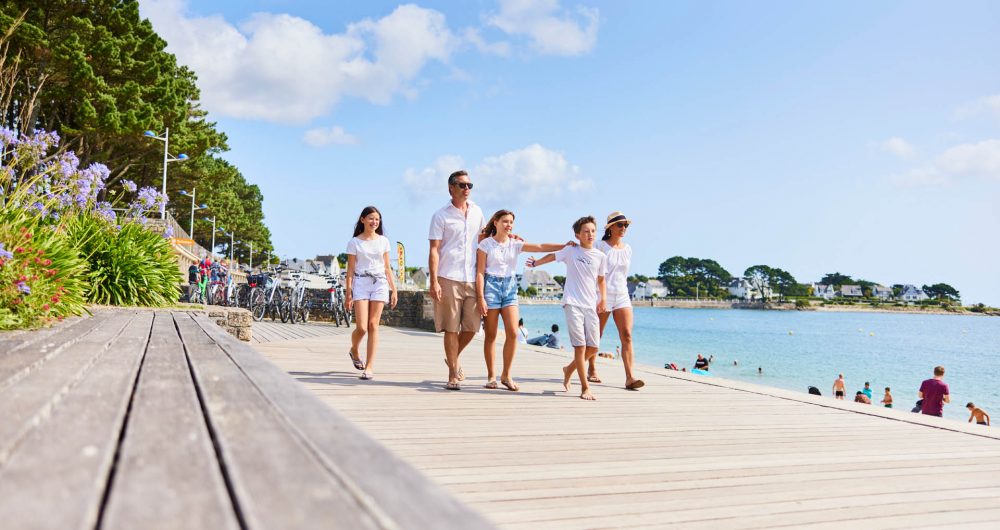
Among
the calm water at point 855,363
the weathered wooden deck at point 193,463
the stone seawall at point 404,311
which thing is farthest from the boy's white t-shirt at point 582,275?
the calm water at point 855,363

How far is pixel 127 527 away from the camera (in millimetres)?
991

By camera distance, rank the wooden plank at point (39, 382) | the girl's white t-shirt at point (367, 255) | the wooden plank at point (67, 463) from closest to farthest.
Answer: the wooden plank at point (67, 463), the wooden plank at point (39, 382), the girl's white t-shirt at point (367, 255)

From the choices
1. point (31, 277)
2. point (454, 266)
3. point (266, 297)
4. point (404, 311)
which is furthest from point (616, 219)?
point (266, 297)

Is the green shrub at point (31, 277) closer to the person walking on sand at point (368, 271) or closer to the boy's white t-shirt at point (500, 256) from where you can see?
the person walking on sand at point (368, 271)

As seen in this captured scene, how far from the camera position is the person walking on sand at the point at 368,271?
6.38 meters

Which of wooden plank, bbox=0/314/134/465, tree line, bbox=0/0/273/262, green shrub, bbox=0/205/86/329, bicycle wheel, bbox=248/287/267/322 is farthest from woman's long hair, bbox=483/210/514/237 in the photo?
tree line, bbox=0/0/273/262

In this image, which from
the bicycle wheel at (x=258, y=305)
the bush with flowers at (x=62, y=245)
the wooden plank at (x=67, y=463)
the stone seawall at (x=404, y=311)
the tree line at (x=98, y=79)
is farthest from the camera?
the tree line at (x=98, y=79)

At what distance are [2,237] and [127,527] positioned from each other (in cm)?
563

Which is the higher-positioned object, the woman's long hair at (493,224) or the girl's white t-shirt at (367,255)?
the woman's long hair at (493,224)

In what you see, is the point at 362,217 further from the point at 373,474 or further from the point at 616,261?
the point at 373,474

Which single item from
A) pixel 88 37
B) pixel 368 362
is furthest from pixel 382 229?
pixel 88 37

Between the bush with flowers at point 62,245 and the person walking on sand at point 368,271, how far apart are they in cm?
246

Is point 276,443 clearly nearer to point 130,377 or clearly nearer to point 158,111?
point 130,377

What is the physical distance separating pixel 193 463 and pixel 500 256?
183 inches
